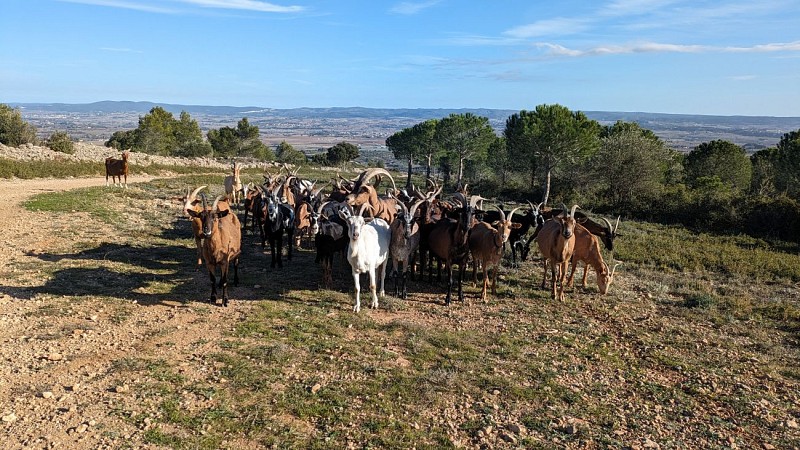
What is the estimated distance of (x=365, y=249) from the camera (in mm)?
10312

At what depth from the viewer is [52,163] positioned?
31594mm

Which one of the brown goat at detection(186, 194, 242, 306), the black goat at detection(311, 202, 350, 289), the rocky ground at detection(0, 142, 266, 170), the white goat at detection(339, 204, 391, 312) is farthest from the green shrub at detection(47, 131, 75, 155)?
the white goat at detection(339, 204, 391, 312)

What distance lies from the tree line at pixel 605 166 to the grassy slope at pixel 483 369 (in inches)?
698

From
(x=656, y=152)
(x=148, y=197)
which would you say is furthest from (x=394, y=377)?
(x=656, y=152)

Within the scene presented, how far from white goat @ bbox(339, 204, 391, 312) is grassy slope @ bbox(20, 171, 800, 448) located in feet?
Result: 2.17

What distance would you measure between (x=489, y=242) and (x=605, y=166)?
2918 cm

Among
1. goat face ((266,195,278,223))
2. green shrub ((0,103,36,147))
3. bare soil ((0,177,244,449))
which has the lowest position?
bare soil ((0,177,244,449))

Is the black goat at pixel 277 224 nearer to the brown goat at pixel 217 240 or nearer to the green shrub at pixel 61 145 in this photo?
the brown goat at pixel 217 240

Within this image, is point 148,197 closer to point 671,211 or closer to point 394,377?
point 394,377

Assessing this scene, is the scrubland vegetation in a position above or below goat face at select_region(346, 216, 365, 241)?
below

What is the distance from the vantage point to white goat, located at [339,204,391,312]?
1009 centimetres

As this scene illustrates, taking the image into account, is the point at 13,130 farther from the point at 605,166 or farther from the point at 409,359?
the point at 605,166

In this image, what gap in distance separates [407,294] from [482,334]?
2826 millimetres

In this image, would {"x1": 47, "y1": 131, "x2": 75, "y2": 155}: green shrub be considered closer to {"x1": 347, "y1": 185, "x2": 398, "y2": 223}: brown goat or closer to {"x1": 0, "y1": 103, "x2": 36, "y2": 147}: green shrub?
{"x1": 0, "y1": 103, "x2": 36, "y2": 147}: green shrub
